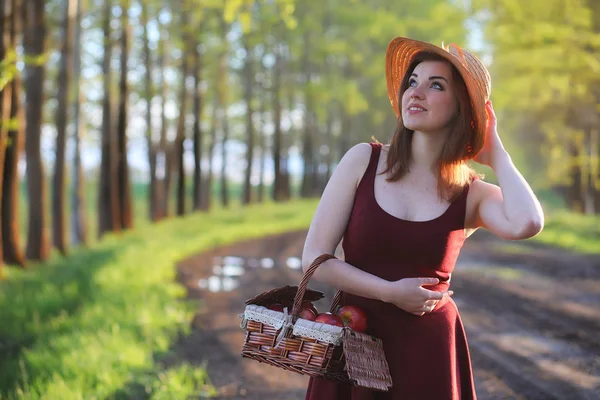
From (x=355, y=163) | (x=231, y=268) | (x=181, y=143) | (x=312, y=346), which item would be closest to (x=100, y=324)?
(x=231, y=268)

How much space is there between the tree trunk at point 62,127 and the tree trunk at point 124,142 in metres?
3.33

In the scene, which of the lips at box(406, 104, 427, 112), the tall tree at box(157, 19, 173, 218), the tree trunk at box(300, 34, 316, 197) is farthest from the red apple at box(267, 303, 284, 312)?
the tree trunk at box(300, 34, 316, 197)

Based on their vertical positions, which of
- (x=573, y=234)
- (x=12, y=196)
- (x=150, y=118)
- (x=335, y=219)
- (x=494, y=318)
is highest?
(x=150, y=118)

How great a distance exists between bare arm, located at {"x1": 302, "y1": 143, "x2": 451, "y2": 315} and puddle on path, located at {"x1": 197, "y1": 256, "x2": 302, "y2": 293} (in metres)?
6.88

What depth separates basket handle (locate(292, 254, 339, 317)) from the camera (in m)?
2.31

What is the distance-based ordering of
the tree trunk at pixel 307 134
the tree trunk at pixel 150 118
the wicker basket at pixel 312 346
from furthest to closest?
the tree trunk at pixel 307 134 < the tree trunk at pixel 150 118 < the wicker basket at pixel 312 346

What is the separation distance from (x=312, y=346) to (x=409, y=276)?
452mm

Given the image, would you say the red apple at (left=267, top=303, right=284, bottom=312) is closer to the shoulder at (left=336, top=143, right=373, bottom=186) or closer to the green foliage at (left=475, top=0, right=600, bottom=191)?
the shoulder at (left=336, top=143, right=373, bottom=186)

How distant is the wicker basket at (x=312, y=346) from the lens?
221 centimetres

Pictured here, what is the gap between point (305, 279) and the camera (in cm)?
231

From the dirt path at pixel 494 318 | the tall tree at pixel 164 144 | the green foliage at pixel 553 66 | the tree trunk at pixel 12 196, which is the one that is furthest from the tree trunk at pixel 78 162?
the green foliage at pixel 553 66

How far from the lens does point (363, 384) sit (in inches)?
84.7

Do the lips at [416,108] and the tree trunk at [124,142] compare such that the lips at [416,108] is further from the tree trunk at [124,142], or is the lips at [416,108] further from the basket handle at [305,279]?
the tree trunk at [124,142]

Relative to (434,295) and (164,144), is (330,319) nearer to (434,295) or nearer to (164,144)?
(434,295)
